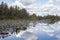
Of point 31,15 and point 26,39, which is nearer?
point 26,39

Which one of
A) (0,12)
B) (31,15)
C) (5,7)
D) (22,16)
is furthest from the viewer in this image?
(31,15)

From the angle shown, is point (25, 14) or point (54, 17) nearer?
point (25, 14)

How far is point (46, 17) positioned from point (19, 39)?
281 ft

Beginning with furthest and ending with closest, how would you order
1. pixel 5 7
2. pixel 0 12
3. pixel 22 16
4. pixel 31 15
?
pixel 31 15 < pixel 22 16 < pixel 5 7 < pixel 0 12

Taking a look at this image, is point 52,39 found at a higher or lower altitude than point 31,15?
higher

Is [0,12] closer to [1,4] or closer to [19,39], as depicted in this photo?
[1,4]

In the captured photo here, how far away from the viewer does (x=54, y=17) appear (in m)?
102

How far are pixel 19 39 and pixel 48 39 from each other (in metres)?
2.25

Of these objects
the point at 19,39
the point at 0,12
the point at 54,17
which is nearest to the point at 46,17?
the point at 54,17

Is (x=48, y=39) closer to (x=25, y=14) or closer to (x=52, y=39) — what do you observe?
(x=52, y=39)

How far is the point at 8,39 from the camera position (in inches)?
600

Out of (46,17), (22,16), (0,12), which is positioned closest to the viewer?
(0,12)

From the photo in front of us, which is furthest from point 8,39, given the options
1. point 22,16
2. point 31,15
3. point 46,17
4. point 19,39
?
point 46,17

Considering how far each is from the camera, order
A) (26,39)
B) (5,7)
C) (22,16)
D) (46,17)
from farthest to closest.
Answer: (46,17) < (22,16) < (5,7) < (26,39)
